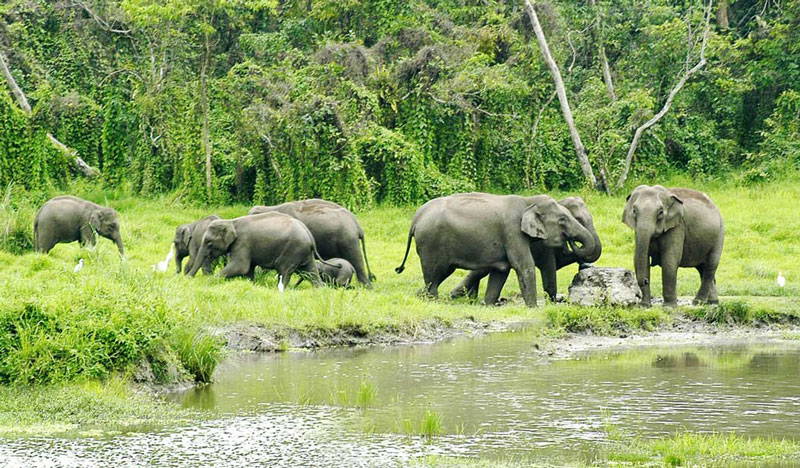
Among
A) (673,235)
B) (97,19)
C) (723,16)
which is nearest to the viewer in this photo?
(673,235)

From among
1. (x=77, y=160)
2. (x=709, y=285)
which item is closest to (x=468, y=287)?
(x=709, y=285)

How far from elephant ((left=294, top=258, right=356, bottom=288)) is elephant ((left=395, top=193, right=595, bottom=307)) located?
3.62 ft

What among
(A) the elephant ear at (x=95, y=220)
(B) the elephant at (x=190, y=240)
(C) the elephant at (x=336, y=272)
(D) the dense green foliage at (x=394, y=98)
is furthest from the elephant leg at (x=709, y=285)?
(A) the elephant ear at (x=95, y=220)

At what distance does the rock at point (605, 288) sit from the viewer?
14555 mm

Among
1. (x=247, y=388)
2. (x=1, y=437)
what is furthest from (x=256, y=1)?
(x=1, y=437)

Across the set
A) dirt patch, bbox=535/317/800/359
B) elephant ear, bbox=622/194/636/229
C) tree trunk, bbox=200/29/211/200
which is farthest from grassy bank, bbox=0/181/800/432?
elephant ear, bbox=622/194/636/229

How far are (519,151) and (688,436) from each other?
21.0 metres

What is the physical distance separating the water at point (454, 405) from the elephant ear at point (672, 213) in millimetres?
3318

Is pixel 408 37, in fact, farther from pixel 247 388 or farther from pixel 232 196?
pixel 247 388

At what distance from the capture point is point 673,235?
15.6 meters

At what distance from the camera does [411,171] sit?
2556cm

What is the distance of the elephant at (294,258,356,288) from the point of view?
16922 mm

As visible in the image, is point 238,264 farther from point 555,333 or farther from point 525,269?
point 555,333

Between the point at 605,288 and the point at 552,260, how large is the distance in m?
2.21
